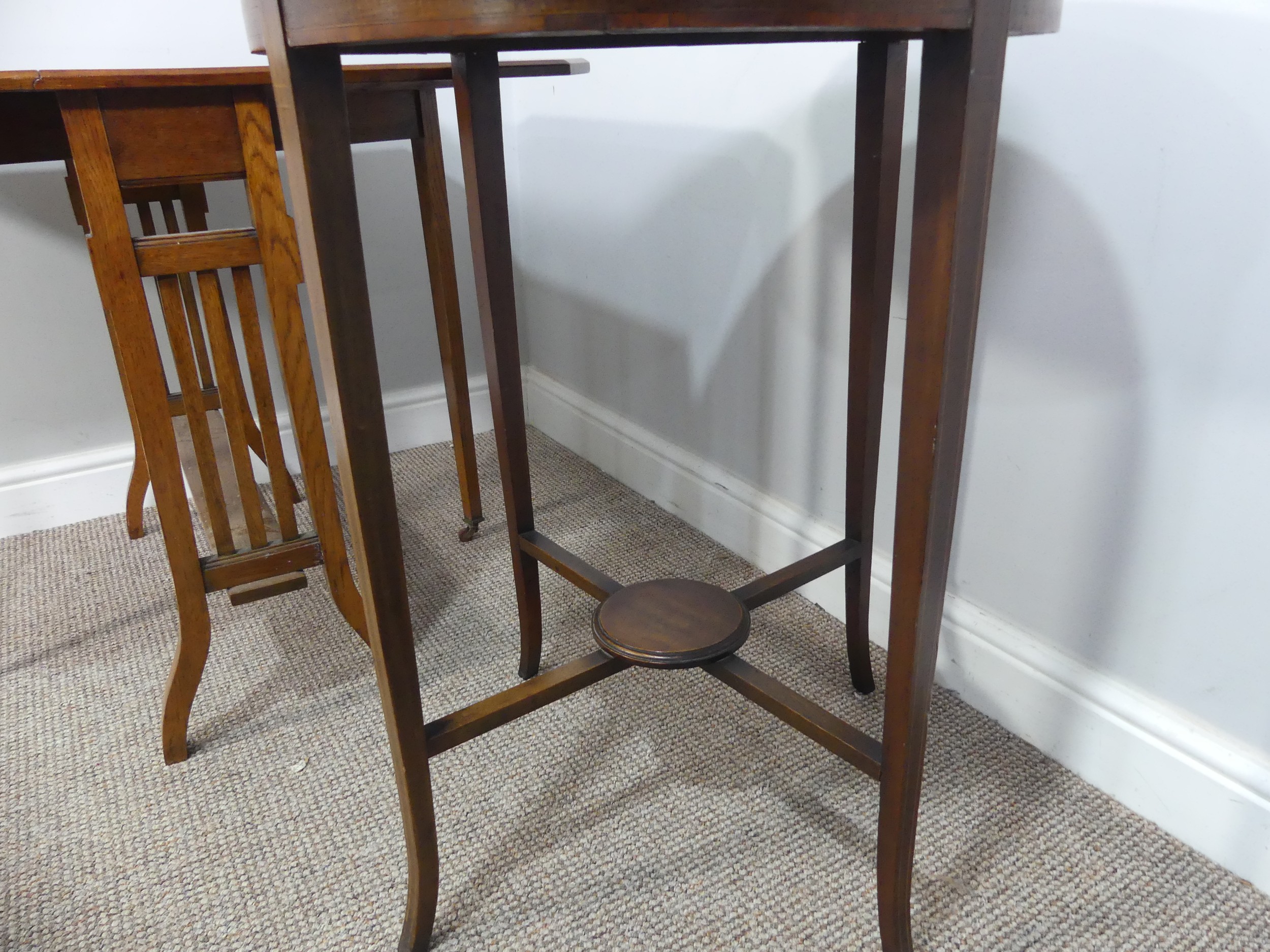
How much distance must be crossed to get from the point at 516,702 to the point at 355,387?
313 mm

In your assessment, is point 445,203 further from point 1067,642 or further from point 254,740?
point 1067,642

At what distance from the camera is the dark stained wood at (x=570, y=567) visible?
0.92m

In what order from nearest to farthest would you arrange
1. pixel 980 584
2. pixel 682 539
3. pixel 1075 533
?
pixel 1075 533, pixel 980 584, pixel 682 539

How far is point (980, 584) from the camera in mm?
1013

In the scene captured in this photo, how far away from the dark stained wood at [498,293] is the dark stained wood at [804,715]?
0.33 meters

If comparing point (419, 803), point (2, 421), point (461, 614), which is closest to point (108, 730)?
point (461, 614)

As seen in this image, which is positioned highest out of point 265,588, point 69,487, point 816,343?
point 816,343

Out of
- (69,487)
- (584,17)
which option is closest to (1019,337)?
(584,17)

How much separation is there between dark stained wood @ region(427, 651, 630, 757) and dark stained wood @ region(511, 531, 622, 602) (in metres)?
0.11

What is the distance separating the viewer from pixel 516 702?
2.51 ft

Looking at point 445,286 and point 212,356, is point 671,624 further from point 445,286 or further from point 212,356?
point 445,286

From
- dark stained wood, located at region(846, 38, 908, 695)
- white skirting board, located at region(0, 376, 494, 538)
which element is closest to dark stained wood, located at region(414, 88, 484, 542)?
white skirting board, located at region(0, 376, 494, 538)

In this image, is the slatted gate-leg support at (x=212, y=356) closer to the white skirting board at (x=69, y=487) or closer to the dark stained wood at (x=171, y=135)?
the dark stained wood at (x=171, y=135)

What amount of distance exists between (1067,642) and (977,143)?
0.60m
